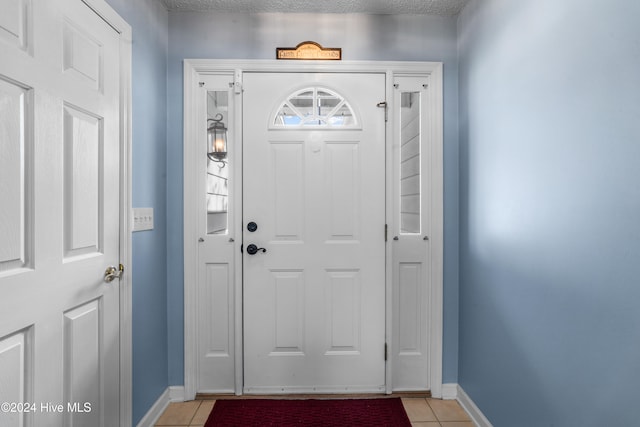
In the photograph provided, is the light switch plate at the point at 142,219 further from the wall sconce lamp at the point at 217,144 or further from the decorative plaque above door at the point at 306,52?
the decorative plaque above door at the point at 306,52

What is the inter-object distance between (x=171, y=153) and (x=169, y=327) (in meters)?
1.07

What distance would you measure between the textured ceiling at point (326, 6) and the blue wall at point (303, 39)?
4cm

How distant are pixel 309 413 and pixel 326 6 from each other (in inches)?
92.9

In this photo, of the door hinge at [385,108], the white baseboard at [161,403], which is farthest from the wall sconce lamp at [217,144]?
the white baseboard at [161,403]

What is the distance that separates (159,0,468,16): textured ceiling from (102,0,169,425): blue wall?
0.77 ft

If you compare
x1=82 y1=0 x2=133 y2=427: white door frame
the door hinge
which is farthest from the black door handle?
the door hinge

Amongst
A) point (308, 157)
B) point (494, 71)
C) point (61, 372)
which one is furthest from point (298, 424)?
point (494, 71)

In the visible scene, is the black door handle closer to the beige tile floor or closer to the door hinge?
the beige tile floor

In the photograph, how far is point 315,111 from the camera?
2.24 metres

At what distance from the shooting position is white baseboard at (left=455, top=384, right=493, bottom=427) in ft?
6.23

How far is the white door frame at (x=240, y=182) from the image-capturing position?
7.23 feet

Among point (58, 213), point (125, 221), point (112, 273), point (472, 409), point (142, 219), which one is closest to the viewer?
point (58, 213)

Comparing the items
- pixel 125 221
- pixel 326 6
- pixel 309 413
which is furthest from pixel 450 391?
pixel 326 6

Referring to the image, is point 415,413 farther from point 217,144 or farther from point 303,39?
point 303,39
